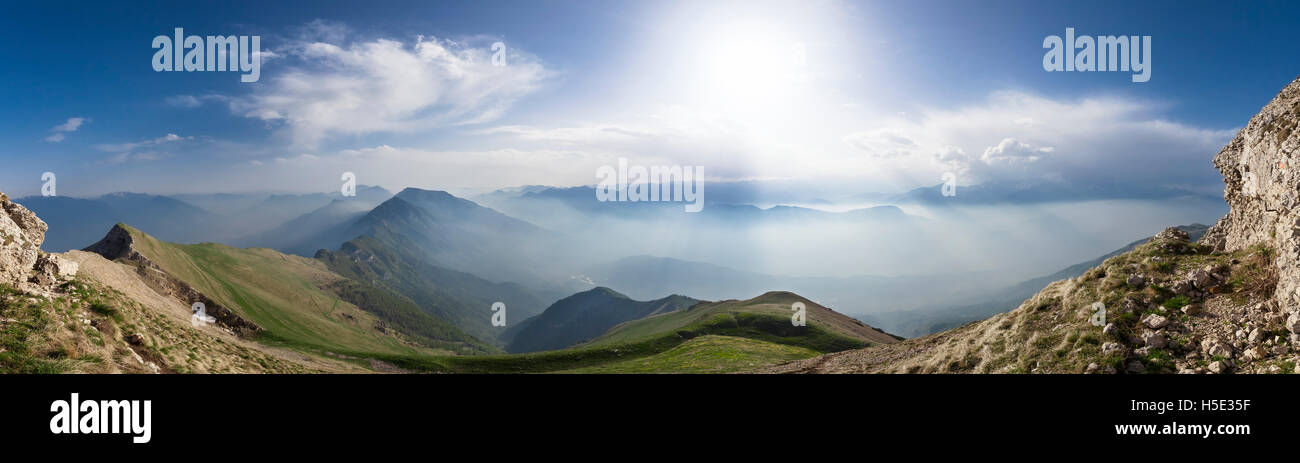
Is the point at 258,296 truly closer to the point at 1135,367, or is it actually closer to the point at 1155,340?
the point at 1135,367

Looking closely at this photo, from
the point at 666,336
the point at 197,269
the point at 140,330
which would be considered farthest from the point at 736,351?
the point at 197,269

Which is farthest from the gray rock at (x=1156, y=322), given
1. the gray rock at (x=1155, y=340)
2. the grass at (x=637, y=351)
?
the grass at (x=637, y=351)

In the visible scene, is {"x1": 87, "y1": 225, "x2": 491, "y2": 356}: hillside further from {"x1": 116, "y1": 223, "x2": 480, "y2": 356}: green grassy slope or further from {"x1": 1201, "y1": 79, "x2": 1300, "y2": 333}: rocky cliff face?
{"x1": 1201, "y1": 79, "x2": 1300, "y2": 333}: rocky cliff face

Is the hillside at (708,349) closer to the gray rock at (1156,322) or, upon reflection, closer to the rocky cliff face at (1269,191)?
the gray rock at (1156,322)

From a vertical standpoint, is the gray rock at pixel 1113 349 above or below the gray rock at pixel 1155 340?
below

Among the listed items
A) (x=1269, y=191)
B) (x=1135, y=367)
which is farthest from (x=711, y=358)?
(x=1269, y=191)
